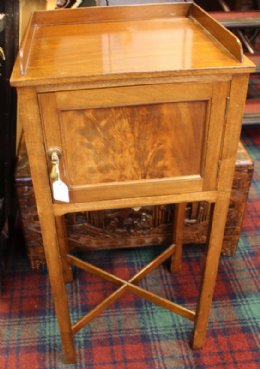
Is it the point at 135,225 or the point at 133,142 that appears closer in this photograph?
the point at 133,142

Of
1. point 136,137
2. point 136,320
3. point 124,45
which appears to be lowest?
point 136,320

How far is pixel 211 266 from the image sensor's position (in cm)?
104

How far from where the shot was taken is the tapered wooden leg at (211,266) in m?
0.94

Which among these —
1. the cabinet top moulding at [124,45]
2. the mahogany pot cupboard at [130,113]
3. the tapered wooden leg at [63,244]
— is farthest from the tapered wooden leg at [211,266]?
the tapered wooden leg at [63,244]

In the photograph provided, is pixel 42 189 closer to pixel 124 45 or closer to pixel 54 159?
pixel 54 159

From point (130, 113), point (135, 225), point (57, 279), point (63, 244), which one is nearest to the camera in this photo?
point (130, 113)

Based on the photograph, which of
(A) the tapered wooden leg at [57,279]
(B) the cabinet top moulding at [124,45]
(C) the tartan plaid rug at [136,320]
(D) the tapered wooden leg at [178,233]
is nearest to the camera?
(B) the cabinet top moulding at [124,45]

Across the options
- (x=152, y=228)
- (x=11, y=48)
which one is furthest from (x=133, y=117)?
(x=152, y=228)

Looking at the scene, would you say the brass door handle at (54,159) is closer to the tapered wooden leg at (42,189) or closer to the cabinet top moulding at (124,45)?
the tapered wooden leg at (42,189)

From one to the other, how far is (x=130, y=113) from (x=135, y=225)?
75cm

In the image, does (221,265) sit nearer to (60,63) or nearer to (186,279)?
(186,279)

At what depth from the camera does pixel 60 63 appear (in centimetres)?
78

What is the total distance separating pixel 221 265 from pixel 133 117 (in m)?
0.95

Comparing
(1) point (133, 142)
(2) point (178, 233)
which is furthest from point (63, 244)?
(1) point (133, 142)
